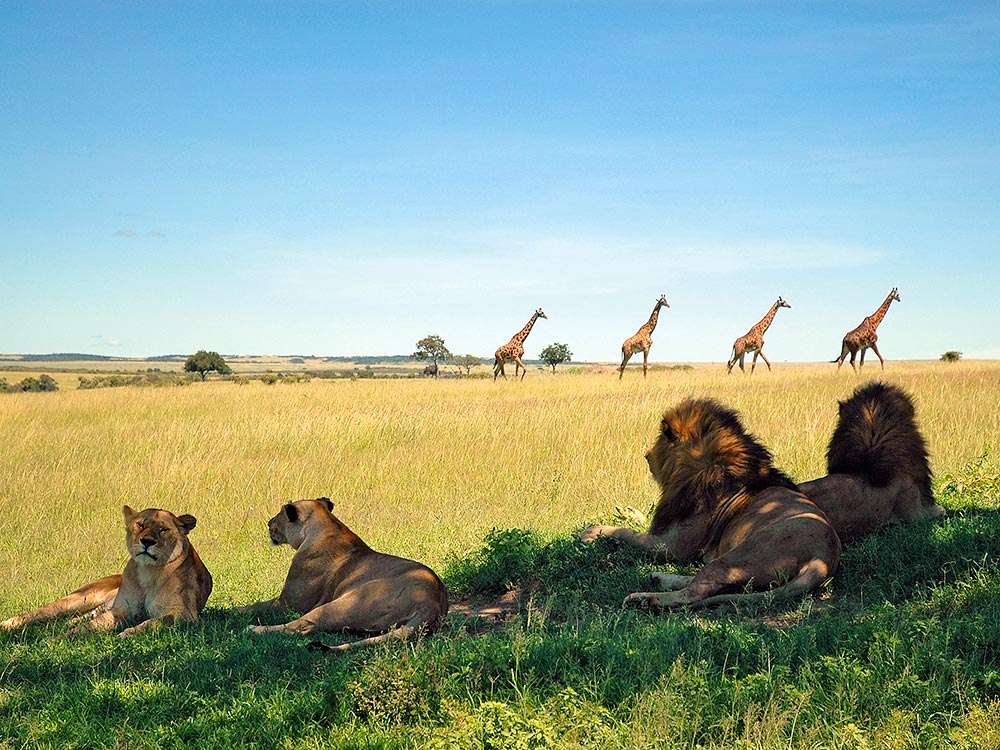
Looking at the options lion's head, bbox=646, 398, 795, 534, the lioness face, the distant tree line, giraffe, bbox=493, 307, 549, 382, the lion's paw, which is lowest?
the lion's paw

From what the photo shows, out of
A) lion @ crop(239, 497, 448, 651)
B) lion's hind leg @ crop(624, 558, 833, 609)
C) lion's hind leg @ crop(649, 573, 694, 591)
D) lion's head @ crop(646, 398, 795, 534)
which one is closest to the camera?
lion @ crop(239, 497, 448, 651)

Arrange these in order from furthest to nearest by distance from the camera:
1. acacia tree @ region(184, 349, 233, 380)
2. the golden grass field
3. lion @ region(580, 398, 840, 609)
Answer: acacia tree @ region(184, 349, 233, 380) → the golden grass field → lion @ region(580, 398, 840, 609)

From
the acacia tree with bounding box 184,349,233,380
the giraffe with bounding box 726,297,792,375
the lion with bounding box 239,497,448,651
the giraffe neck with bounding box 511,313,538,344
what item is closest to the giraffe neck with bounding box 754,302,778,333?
the giraffe with bounding box 726,297,792,375

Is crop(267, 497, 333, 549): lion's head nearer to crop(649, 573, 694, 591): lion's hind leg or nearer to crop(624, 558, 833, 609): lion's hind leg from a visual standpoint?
crop(624, 558, 833, 609): lion's hind leg

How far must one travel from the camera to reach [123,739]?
13.0 ft

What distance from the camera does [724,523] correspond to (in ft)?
21.2

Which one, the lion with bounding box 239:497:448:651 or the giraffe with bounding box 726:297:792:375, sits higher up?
the giraffe with bounding box 726:297:792:375

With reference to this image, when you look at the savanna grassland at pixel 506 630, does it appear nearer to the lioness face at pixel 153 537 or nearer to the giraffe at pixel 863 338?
the lioness face at pixel 153 537

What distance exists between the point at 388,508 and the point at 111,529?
3.01 meters

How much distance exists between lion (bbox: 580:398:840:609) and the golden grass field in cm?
198

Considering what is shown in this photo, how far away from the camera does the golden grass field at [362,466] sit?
885 centimetres

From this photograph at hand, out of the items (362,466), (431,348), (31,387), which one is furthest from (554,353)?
(362,466)

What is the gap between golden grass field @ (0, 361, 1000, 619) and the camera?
8852mm

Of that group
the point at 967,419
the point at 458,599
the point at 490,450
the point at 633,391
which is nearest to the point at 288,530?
the point at 458,599
